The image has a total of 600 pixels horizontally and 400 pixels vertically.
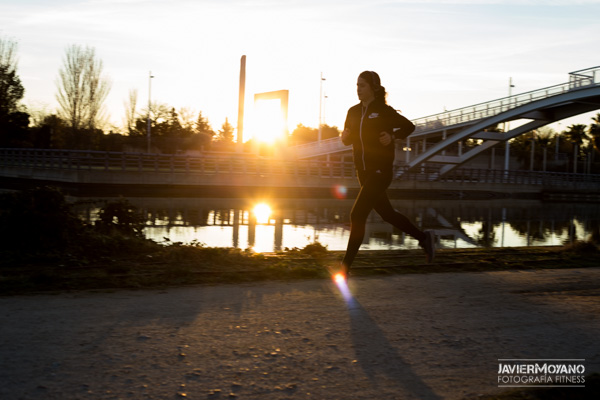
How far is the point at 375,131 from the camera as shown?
17.1 ft

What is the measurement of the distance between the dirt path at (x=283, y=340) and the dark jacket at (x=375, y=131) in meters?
1.18

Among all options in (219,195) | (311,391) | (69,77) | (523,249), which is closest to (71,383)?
(311,391)

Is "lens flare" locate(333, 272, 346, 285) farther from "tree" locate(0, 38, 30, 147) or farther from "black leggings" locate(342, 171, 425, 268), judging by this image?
"tree" locate(0, 38, 30, 147)

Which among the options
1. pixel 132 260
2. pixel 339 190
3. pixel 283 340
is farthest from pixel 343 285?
pixel 339 190

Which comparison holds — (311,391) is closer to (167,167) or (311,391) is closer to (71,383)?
(71,383)

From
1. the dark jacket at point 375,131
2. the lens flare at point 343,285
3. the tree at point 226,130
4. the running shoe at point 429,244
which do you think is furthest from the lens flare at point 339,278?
the tree at point 226,130

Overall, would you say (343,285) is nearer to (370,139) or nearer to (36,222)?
(370,139)

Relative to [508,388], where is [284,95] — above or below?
above

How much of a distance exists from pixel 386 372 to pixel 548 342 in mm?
1175

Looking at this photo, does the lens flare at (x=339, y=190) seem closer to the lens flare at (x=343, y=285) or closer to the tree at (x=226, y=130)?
the lens flare at (x=343, y=285)

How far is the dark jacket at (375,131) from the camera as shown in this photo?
5.22 metres

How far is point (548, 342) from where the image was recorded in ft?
11.1

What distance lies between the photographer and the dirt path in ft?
8.52

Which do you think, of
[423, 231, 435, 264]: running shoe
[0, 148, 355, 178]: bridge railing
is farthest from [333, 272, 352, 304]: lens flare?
[0, 148, 355, 178]: bridge railing
